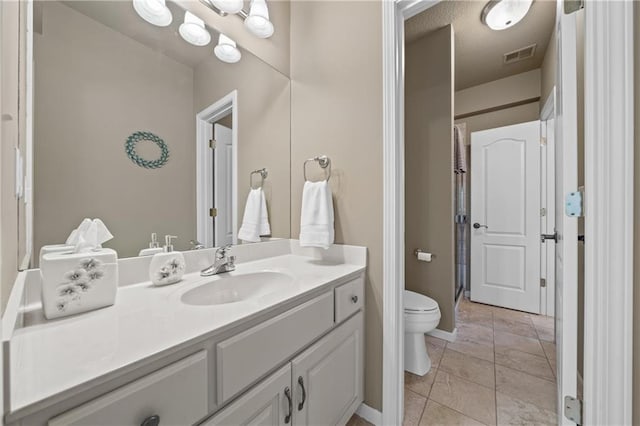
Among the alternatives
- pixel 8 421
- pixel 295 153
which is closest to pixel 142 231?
pixel 8 421

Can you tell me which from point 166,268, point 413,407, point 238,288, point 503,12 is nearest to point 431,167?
point 503,12

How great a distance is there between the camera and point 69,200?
848 mm

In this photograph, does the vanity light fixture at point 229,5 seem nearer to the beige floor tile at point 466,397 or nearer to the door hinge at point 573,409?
the door hinge at point 573,409

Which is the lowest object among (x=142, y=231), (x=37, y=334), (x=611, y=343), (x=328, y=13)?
(x=611, y=343)

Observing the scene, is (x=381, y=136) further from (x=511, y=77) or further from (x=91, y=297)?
(x=511, y=77)

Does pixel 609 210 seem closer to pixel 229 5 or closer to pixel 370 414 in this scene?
pixel 370 414

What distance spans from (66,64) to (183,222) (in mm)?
642

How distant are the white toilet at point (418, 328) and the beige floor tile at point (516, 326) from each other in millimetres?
986

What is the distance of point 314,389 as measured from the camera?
3.12 ft

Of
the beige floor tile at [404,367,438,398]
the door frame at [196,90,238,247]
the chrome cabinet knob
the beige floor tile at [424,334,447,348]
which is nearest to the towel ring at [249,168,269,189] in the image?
the door frame at [196,90,238,247]

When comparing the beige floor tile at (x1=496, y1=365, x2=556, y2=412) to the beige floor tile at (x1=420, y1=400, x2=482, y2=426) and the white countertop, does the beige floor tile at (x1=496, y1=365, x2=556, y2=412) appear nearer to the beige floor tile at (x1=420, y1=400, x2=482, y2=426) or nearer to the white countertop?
the beige floor tile at (x1=420, y1=400, x2=482, y2=426)

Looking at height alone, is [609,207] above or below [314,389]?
above

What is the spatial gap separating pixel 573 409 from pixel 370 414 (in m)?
Answer: 0.80

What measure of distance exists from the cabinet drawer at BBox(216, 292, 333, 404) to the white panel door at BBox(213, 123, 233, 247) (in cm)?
64
